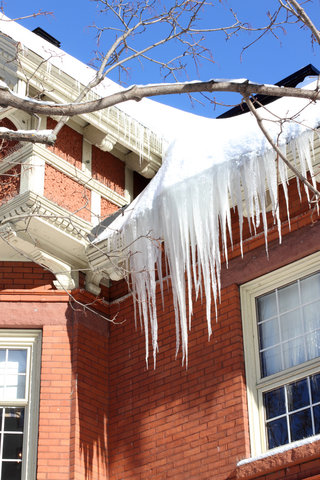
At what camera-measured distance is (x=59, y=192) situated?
1089cm

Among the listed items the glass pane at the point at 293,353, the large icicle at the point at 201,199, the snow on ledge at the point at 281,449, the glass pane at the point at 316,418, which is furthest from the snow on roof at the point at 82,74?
the snow on ledge at the point at 281,449

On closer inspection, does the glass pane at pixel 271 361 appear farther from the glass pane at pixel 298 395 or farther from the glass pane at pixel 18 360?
the glass pane at pixel 18 360

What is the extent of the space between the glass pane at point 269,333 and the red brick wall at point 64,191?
8.04 ft

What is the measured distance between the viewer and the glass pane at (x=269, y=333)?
9.59 m

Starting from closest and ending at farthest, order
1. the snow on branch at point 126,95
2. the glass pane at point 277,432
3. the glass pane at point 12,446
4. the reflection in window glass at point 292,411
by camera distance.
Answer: the snow on branch at point 126,95 → the reflection in window glass at point 292,411 → the glass pane at point 277,432 → the glass pane at point 12,446

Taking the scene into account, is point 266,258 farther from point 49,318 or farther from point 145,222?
point 49,318

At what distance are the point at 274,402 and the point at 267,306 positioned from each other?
1044 mm

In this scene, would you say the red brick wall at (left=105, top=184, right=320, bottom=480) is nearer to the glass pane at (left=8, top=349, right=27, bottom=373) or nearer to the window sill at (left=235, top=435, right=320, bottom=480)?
the window sill at (left=235, top=435, right=320, bottom=480)

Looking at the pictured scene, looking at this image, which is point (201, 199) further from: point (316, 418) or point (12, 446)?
point (12, 446)

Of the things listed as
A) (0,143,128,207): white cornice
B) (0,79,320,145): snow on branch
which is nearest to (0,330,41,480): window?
(0,143,128,207): white cornice

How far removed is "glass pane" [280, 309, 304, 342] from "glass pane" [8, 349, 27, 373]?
9.50 ft

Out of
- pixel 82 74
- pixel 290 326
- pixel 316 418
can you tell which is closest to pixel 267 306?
pixel 290 326

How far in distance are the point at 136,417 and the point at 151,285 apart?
4.65 ft

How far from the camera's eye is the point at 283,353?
9438 millimetres
